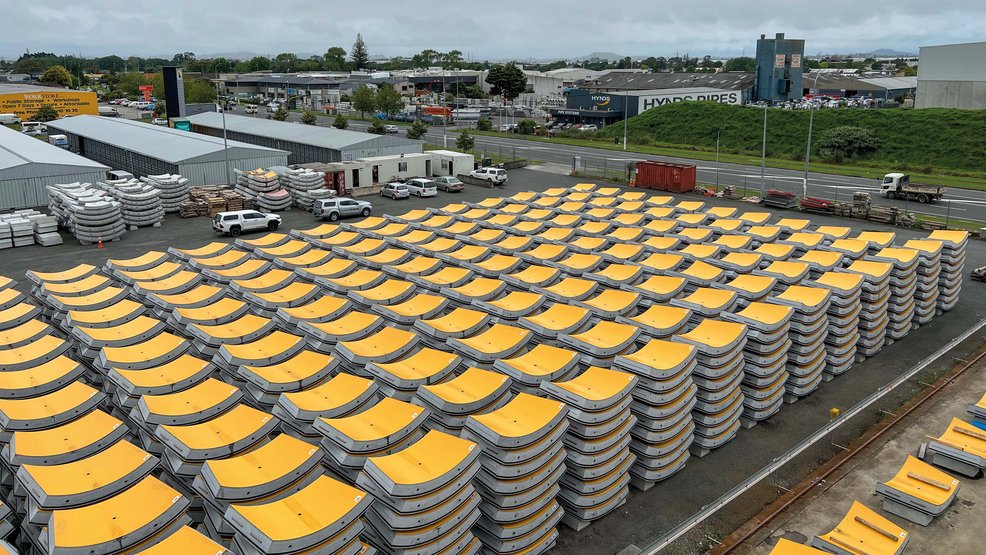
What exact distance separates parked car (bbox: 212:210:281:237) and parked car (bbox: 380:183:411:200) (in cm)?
1039

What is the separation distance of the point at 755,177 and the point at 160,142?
4682 cm

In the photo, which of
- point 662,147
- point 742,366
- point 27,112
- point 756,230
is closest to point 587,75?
point 662,147

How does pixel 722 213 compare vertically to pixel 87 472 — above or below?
above

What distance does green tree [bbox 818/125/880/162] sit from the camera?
2739 inches

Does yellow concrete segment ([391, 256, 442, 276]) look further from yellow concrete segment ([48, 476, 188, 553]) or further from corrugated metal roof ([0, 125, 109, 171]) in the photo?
corrugated metal roof ([0, 125, 109, 171])

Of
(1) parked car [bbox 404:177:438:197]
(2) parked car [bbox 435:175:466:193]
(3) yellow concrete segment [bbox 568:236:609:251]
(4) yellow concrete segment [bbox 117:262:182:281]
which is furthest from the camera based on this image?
(2) parked car [bbox 435:175:466:193]

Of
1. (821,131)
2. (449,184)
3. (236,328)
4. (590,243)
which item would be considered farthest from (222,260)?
(821,131)

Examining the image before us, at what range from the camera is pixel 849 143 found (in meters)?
70.2

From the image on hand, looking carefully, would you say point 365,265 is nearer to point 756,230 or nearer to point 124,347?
point 124,347

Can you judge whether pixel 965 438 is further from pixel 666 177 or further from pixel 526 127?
pixel 526 127

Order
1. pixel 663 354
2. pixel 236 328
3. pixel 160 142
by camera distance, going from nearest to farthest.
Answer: pixel 663 354, pixel 236 328, pixel 160 142

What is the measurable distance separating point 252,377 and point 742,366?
11.6m

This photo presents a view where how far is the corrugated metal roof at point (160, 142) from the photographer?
49562 mm

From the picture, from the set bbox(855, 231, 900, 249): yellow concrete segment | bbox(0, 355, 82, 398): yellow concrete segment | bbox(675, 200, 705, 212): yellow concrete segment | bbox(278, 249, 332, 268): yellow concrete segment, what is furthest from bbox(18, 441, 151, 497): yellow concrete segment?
bbox(675, 200, 705, 212): yellow concrete segment
